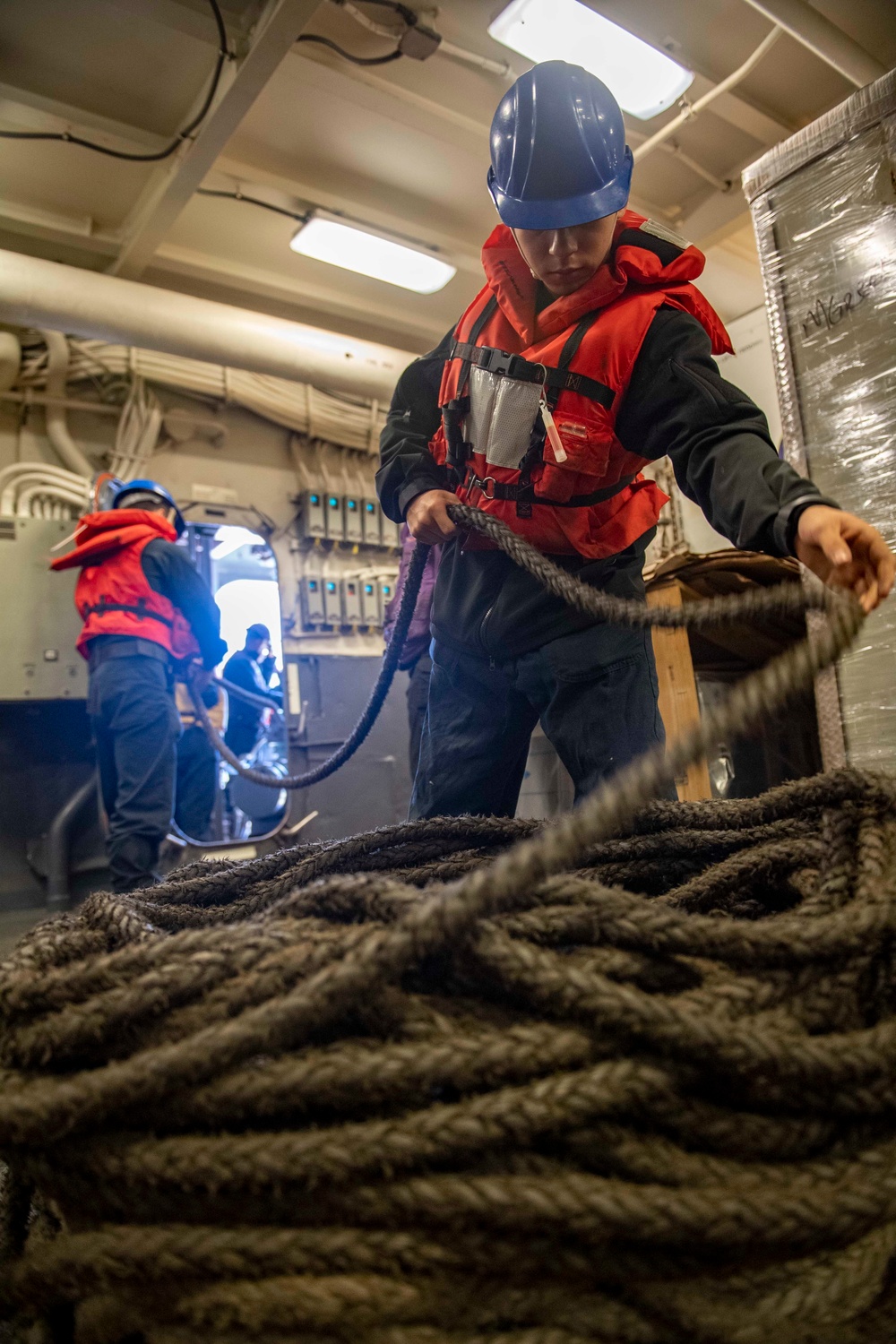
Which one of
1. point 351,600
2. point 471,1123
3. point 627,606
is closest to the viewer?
point 471,1123

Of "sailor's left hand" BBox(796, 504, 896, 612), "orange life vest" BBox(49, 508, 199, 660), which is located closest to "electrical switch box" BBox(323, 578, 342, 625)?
"orange life vest" BBox(49, 508, 199, 660)

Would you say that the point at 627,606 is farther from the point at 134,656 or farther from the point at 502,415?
the point at 134,656

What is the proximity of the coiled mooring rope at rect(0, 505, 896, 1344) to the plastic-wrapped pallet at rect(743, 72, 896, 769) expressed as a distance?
1.40m

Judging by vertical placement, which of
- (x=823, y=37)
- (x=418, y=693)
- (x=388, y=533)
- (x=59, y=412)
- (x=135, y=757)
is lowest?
(x=135, y=757)

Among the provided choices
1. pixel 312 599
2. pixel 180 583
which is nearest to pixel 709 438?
pixel 180 583

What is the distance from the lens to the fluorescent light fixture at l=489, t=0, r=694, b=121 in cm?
262

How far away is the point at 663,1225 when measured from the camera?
0.41m

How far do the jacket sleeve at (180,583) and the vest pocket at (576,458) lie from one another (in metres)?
2.11

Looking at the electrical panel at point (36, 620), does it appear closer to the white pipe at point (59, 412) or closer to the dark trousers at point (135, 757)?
the white pipe at point (59, 412)

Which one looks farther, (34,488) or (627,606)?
(34,488)

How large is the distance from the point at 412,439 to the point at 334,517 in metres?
3.15

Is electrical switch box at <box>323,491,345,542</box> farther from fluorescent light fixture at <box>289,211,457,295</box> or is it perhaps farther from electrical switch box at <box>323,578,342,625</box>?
fluorescent light fixture at <box>289,211,457,295</box>

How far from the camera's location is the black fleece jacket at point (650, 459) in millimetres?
875

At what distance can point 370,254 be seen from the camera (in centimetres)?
384
